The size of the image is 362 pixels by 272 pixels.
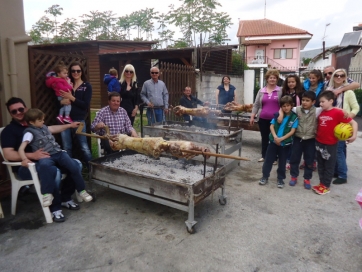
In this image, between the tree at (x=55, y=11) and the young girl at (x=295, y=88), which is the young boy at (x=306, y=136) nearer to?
the young girl at (x=295, y=88)

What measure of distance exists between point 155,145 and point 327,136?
113 inches

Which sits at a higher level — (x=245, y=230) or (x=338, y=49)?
(x=338, y=49)

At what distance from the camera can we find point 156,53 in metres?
13.5

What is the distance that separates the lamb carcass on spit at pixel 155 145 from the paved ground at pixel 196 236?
0.86 m

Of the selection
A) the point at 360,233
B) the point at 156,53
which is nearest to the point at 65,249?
the point at 360,233

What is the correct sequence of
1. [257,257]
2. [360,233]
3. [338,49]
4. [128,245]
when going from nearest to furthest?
[257,257]
[128,245]
[360,233]
[338,49]

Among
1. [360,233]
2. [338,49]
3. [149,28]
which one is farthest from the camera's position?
[149,28]

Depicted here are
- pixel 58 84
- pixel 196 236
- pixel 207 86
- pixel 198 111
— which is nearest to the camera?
pixel 196 236

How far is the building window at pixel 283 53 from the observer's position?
3462 centimetres

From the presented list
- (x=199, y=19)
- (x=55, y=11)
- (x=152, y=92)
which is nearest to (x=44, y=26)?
(x=55, y=11)

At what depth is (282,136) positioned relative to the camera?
15.3ft

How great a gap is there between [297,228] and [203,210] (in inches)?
49.5

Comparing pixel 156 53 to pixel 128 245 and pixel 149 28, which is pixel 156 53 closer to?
pixel 128 245

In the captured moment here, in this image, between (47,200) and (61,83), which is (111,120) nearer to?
(61,83)
